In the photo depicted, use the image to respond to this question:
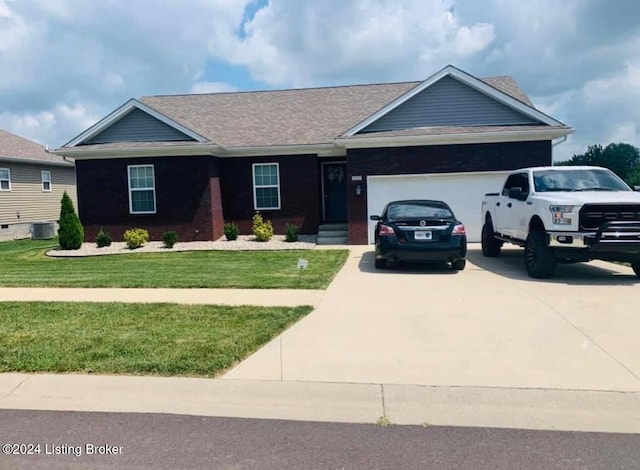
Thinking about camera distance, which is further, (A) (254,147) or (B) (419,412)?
(A) (254,147)

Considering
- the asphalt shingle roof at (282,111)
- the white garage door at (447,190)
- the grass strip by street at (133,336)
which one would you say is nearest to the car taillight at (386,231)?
the grass strip by street at (133,336)

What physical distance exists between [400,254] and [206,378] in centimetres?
654

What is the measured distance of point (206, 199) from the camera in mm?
17656

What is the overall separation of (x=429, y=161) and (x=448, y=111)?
5.54 feet

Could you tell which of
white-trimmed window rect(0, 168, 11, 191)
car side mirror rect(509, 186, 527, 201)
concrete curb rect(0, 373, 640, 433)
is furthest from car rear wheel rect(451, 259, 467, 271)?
white-trimmed window rect(0, 168, 11, 191)

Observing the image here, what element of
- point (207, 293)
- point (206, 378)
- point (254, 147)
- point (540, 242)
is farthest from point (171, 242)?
point (206, 378)

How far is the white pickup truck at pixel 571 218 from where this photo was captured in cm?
914

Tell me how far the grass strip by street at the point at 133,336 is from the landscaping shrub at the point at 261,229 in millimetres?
9496

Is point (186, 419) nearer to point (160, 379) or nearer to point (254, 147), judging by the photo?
point (160, 379)

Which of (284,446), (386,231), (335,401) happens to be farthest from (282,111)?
(284,446)

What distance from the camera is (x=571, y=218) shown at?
9.38 metres

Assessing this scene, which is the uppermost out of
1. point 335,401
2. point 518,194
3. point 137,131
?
point 137,131

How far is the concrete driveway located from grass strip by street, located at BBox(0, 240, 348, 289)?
4.98 ft

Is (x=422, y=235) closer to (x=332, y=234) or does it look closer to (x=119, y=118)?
(x=332, y=234)
